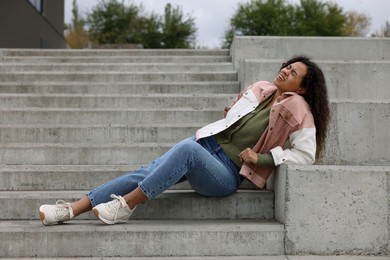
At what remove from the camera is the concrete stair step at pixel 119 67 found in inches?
262

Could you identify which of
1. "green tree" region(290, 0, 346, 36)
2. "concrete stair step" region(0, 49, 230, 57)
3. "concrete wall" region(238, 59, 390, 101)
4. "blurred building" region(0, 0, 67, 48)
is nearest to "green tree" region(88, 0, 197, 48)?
"green tree" region(290, 0, 346, 36)

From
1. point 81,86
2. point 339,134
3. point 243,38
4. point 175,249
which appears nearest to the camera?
point 175,249

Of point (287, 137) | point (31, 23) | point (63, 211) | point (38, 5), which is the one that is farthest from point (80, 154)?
point (38, 5)

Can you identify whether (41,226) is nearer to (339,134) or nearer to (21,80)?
(339,134)

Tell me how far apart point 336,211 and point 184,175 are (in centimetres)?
102

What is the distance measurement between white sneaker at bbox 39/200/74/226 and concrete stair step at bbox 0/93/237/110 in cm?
221

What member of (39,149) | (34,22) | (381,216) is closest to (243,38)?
(39,149)

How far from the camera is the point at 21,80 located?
6207mm

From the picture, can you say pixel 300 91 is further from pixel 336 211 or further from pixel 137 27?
pixel 137 27

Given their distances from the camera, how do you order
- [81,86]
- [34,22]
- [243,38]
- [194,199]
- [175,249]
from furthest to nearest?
[34,22] < [243,38] < [81,86] < [194,199] < [175,249]

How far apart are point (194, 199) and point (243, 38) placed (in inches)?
131

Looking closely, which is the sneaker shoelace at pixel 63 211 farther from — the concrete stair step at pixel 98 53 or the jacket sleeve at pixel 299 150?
the concrete stair step at pixel 98 53

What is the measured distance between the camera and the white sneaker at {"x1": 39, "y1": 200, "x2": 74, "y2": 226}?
3.29 m

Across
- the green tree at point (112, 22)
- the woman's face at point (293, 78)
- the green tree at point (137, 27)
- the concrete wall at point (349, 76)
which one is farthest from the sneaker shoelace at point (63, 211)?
the green tree at point (112, 22)
